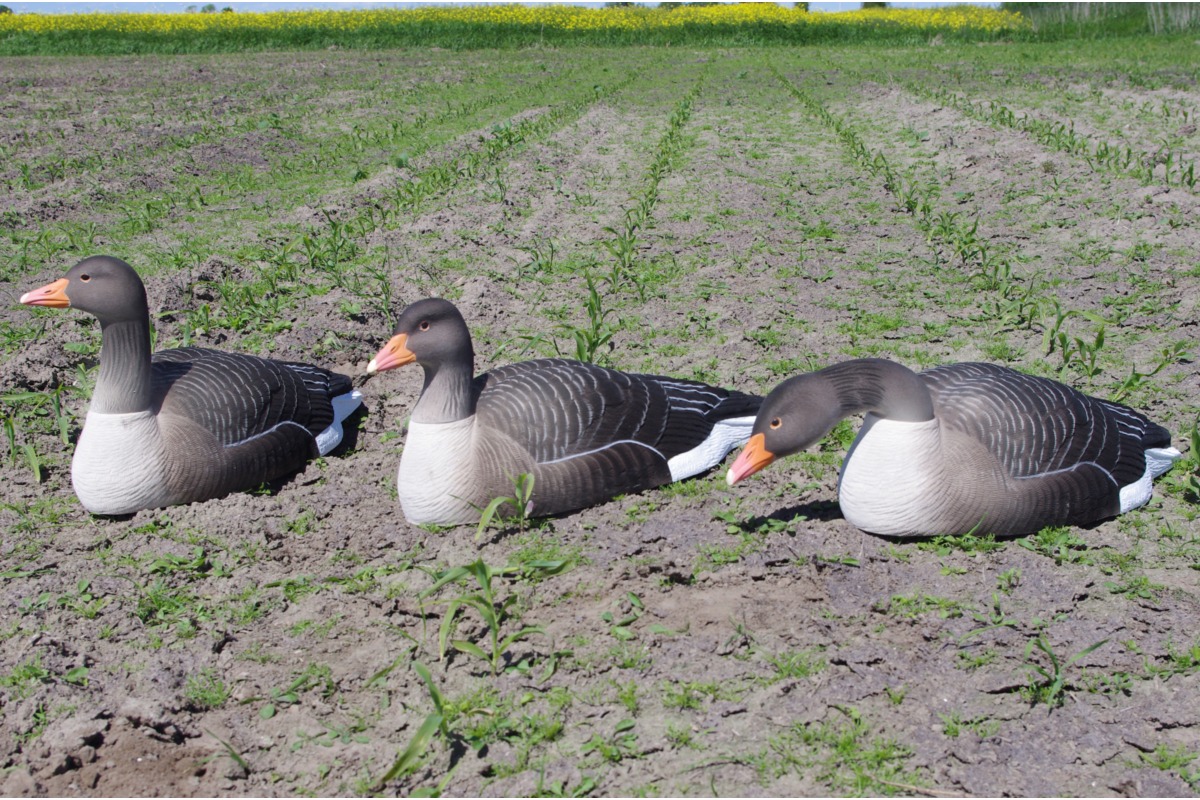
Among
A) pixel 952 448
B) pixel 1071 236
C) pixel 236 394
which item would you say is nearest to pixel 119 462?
pixel 236 394

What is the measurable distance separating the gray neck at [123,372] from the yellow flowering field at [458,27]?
3647 cm

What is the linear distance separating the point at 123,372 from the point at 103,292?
16.9 inches

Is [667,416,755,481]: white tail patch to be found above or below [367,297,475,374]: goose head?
below

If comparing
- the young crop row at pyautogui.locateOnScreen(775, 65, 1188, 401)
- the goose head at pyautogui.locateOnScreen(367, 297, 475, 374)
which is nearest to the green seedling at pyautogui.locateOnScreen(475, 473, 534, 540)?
the goose head at pyautogui.locateOnScreen(367, 297, 475, 374)

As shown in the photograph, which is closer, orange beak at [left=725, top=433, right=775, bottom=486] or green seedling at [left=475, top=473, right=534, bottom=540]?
orange beak at [left=725, top=433, right=775, bottom=486]

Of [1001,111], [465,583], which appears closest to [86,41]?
A: [1001,111]

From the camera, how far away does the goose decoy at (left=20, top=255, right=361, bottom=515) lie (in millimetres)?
4957

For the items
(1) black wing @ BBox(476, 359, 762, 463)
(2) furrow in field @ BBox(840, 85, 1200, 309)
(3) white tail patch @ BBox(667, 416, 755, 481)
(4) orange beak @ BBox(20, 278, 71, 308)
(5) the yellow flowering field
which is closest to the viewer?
(1) black wing @ BBox(476, 359, 762, 463)

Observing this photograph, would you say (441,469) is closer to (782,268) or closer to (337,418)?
(337,418)

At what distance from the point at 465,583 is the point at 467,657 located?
51 cm

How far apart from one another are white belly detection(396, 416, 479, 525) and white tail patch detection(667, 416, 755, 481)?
1142 millimetres

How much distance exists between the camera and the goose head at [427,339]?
4738 mm

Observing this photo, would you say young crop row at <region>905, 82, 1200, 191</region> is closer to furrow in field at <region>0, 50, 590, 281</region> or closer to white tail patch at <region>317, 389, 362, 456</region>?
furrow in field at <region>0, 50, 590, 281</region>

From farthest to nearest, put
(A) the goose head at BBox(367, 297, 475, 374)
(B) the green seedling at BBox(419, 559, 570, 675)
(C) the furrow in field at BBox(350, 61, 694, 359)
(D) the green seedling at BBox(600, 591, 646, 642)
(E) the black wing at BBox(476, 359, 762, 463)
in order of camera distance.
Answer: (C) the furrow in field at BBox(350, 61, 694, 359), (E) the black wing at BBox(476, 359, 762, 463), (A) the goose head at BBox(367, 297, 475, 374), (D) the green seedling at BBox(600, 591, 646, 642), (B) the green seedling at BBox(419, 559, 570, 675)
